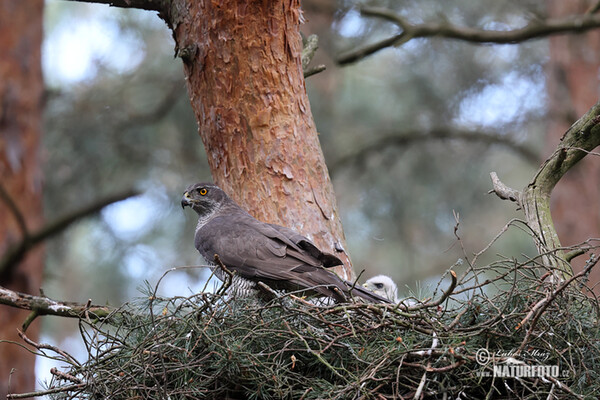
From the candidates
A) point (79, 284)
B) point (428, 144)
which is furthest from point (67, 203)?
point (428, 144)

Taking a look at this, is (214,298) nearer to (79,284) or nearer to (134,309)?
(134,309)

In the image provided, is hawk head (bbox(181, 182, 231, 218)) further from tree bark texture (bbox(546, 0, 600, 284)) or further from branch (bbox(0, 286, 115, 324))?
tree bark texture (bbox(546, 0, 600, 284))

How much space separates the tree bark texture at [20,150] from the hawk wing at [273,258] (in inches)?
126

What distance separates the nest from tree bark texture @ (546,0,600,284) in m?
5.87

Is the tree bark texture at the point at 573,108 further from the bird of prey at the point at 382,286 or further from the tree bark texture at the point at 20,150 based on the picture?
the tree bark texture at the point at 20,150

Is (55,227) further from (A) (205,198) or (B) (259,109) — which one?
(B) (259,109)

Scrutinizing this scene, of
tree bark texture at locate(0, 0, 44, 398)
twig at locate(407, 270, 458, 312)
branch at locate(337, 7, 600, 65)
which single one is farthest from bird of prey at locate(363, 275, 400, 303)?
tree bark texture at locate(0, 0, 44, 398)

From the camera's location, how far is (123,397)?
320cm

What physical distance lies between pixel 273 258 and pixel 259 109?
3.31 feet

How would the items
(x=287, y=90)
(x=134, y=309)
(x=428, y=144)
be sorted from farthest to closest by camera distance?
(x=428, y=144) < (x=287, y=90) < (x=134, y=309)

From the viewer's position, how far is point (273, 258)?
13.4 ft

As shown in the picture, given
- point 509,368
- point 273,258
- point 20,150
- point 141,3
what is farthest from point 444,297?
point 20,150

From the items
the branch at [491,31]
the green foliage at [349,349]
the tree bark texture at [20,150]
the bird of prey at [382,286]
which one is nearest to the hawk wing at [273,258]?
the green foliage at [349,349]

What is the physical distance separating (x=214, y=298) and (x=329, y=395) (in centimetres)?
63
